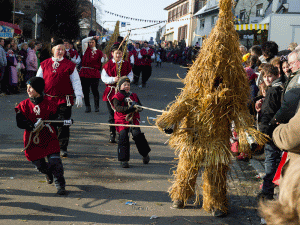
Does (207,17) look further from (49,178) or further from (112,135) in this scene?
(49,178)

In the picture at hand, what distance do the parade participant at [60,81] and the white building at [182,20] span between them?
43618mm

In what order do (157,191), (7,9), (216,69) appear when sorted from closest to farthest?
(216,69), (157,191), (7,9)

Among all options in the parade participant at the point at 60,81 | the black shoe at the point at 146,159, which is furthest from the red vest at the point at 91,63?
the black shoe at the point at 146,159

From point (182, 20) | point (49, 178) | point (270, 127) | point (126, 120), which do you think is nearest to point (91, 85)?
point (126, 120)

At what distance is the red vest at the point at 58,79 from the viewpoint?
652cm

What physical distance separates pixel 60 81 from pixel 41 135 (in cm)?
166

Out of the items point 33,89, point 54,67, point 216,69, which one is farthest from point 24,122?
point 216,69

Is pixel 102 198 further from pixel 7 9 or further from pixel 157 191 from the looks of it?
pixel 7 9

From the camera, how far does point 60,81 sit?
21.5ft

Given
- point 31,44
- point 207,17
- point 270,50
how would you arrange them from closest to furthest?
1. point 270,50
2. point 31,44
3. point 207,17

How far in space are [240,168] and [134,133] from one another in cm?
180

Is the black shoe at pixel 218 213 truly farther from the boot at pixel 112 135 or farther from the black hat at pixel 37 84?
the boot at pixel 112 135

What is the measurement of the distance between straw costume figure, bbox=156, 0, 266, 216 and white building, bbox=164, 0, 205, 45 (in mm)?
45786

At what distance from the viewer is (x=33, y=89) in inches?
202
